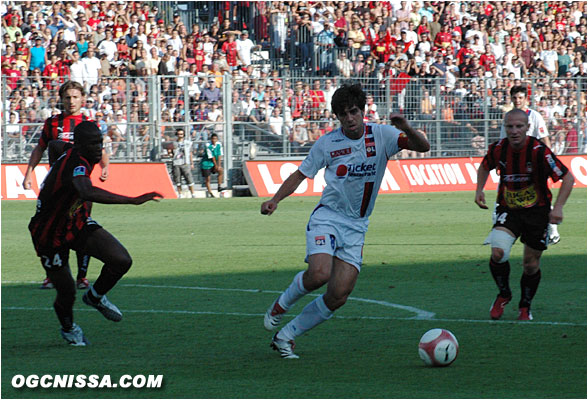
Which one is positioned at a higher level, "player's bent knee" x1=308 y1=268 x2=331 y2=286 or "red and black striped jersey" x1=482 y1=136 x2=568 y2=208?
"red and black striped jersey" x1=482 y1=136 x2=568 y2=208

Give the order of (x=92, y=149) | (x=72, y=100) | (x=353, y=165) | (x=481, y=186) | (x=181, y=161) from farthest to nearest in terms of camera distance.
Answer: (x=181, y=161)
(x=72, y=100)
(x=481, y=186)
(x=92, y=149)
(x=353, y=165)

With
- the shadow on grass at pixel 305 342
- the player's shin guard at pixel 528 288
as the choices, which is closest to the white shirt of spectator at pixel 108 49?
the shadow on grass at pixel 305 342

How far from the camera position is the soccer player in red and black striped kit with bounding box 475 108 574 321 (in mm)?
8984

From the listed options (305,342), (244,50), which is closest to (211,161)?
(244,50)

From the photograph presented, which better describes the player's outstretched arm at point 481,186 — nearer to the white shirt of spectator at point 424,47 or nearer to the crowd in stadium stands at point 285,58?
the crowd in stadium stands at point 285,58

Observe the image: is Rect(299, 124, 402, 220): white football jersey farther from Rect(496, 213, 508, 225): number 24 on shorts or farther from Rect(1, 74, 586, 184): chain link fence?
Rect(1, 74, 586, 184): chain link fence

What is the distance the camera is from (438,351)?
6.91 metres

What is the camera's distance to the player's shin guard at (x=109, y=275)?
8.21 m

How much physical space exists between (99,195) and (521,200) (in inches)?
148

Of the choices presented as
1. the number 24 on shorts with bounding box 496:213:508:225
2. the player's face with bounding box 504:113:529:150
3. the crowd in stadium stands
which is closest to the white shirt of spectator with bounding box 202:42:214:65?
the crowd in stadium stands

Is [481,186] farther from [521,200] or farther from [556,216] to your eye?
[556,216]

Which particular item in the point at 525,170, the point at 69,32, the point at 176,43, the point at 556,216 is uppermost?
the point at 69,32

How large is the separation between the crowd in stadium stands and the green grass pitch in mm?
8880

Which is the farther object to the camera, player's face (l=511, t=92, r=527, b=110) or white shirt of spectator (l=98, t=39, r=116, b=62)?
white shirt of spectator (l=98, t=39, r=116, b=62)
